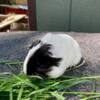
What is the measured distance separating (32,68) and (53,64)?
2.7 inches

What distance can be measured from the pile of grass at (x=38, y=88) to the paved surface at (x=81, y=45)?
0.12 ft

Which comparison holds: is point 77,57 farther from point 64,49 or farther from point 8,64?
point 8,64

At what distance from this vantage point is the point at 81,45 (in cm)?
133

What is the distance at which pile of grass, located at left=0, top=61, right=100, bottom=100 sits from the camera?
35.1 inches

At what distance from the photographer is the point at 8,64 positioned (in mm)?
1138

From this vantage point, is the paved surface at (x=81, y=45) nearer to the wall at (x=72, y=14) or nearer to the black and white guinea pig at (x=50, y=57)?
the black and white guinea pig at (x=50, y=57)

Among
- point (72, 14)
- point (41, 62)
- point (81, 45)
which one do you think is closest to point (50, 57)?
point (41, 62)

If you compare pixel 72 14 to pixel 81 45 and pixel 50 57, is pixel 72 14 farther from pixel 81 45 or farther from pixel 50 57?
pixel 50 57

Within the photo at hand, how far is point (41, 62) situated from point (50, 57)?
33mm

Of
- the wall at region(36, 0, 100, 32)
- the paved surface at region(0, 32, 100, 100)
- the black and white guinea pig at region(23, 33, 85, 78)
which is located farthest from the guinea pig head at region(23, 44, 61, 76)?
the wall at region(36, 0, 100, 32)

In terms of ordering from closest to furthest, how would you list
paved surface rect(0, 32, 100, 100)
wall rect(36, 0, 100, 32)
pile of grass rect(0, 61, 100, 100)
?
pile of grass rect(0, 61, 100, 100) → paved surface rect(0, 32, 100, 100) → wall rect(36, 0, 100, 32)

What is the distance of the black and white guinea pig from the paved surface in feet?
0.27

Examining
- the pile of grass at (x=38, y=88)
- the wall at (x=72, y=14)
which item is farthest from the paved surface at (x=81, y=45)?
the wall at (x=72, y=14)

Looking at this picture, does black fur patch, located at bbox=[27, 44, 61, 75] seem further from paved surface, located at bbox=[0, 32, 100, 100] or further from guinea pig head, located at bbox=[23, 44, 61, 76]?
paved surface, located at bbox=[0, 32, 100, 100]
